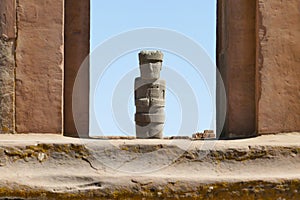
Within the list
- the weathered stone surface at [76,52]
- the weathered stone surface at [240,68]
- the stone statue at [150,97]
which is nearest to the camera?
the weathered stone surface at [240,68]

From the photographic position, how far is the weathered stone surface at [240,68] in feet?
13.3

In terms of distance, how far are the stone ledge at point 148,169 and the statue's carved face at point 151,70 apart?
26.9 ft

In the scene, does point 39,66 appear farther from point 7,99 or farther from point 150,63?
point 150,63

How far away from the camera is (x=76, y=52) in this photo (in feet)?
14.0

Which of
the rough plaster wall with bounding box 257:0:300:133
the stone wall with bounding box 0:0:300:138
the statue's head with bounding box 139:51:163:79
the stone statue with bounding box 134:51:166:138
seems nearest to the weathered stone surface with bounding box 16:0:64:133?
the stone wall with bounding box 0:0:300:138

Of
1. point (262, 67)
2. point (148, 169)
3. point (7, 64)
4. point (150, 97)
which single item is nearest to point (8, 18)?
point (7, 64)

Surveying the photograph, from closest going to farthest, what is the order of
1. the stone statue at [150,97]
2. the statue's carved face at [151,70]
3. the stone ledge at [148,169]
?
the stone ledge at [148,169], the stone statue at [150,97], the statue's carved face at [151,70]

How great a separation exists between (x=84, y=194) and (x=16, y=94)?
0.94 m

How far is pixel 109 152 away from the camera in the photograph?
11.8 ft

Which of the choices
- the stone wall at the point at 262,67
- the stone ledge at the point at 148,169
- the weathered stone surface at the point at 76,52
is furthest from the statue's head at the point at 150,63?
the stone ledge at the point at 148,169

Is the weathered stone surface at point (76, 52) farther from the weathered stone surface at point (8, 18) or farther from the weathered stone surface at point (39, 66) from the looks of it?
the weathered stone surface at point (8, 18)

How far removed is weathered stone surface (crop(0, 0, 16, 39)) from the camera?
156 inches

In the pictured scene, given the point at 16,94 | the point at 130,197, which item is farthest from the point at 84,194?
the point at 16,94

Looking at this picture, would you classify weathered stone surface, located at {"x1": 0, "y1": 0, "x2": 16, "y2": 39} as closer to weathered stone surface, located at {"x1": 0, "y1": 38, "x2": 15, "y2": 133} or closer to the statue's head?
weathered stone surface, located at {"x1": 0, "y1": 38, "x2": 15, "y2": 133}
